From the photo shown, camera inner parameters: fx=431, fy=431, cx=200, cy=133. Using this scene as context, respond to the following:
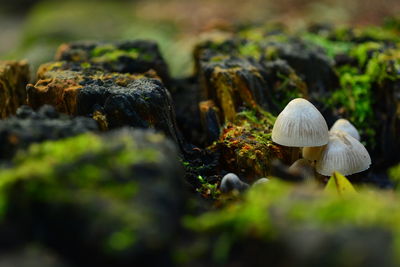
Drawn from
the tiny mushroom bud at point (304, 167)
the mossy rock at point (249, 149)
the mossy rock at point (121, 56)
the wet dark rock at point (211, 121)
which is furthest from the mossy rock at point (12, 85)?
the tiny mushroom bud at point (304, 167)

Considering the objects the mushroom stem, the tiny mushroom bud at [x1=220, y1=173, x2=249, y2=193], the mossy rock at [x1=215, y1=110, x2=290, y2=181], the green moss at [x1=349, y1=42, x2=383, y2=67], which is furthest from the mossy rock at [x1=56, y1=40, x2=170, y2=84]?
the green moss at [x1=349, y1=42, x2=383, y2=67]

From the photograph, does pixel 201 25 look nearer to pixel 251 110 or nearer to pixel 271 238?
pixel 251 110

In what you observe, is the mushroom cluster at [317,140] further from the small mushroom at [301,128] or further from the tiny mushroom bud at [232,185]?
the tiny mushroom bud at [232,185]

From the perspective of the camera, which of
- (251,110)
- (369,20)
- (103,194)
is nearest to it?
(103,194)

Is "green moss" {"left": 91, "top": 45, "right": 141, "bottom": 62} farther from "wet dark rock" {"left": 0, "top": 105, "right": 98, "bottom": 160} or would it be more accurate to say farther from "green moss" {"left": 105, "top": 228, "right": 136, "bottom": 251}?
"green moss" {"left": 105, "top": 228, "right": 136, "bottom": 251}

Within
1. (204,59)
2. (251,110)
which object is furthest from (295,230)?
(204,59)
